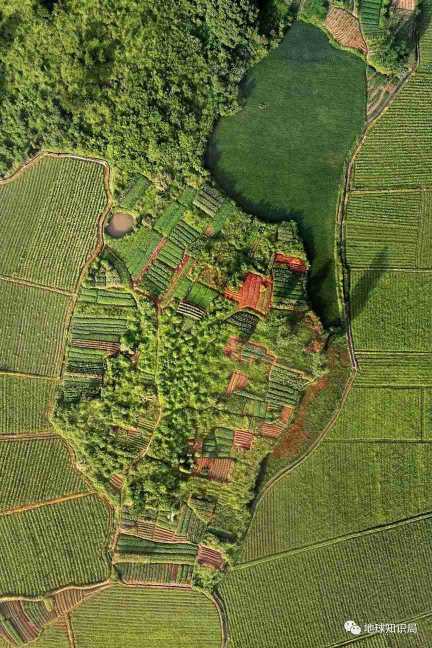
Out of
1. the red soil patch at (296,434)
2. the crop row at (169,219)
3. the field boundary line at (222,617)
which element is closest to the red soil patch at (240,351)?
the red soil patch at (296,434)

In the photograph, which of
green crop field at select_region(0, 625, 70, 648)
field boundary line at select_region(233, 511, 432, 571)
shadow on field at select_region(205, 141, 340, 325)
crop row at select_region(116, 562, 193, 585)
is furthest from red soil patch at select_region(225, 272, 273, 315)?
green crop field at select_region(0, 625, 70, 648)

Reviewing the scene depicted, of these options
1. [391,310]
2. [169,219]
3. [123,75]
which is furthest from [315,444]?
[123,75]

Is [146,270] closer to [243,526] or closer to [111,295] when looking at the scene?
[111,295]

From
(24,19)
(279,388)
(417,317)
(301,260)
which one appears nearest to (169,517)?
(279,388)

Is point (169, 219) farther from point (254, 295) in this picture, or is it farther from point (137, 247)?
point (254, 295)

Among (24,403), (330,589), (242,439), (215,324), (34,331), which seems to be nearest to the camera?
(215,324)

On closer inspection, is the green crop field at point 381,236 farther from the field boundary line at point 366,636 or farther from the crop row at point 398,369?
the field boundary line at point 366,636

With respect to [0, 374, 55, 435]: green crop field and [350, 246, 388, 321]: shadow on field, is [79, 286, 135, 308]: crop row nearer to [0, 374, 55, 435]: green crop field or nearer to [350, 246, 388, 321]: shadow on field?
[0, 374, 55, 435]: green crop field
